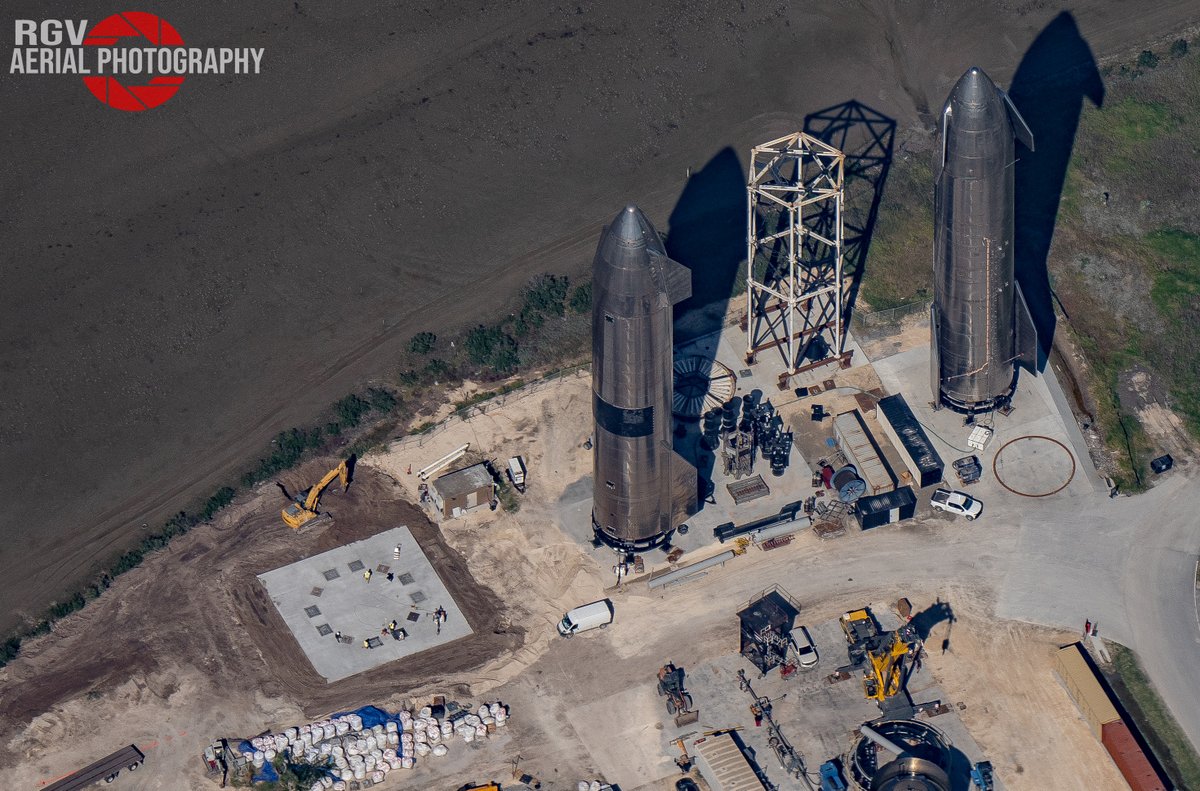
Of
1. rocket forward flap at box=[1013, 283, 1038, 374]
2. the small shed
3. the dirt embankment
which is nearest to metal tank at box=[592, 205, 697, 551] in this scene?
the small shed

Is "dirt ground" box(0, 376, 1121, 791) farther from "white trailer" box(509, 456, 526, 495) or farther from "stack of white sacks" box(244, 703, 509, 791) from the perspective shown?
"stack of white sacks" box(244, 703, 509, 791)

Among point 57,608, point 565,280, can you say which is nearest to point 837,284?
point 565,280

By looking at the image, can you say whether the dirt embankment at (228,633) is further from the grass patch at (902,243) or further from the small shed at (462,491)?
the grass patch at (902,243)

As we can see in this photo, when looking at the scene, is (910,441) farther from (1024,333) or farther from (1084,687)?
(1084,687)

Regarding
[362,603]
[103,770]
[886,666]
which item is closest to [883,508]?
[886,666]

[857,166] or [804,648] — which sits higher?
[857,166]
